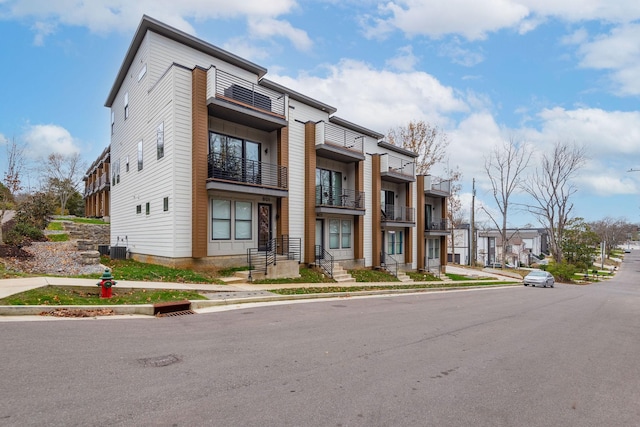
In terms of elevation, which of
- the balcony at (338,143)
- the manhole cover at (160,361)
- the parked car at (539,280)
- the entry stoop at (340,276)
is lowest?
the parked car at (539,280)

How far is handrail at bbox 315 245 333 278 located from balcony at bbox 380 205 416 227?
545cm

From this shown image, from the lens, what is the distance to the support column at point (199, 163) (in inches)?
599

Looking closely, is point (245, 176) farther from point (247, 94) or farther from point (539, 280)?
point (539, 280)

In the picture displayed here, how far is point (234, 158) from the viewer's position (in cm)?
Result: 1738

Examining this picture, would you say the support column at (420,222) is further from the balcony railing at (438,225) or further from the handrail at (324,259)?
the handrail at (324,259)

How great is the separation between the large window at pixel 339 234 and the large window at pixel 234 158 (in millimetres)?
6332

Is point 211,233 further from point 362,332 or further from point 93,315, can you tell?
point 362,332

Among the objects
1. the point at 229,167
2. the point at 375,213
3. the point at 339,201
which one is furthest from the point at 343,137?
the point at 229,167

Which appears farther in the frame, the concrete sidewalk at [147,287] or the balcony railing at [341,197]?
the balcony railing at [341,197]

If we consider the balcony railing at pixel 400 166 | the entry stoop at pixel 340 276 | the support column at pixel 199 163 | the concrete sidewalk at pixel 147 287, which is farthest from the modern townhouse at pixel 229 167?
the concrete sidewalk at pixel 147 287

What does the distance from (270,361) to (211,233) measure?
37.4 feet

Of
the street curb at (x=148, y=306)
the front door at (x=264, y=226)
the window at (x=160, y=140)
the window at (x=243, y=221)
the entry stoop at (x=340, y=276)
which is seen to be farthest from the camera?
the entry stoop at (x=340, y=276)

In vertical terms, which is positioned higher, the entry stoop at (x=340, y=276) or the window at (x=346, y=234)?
the window at (x=346, y=234)

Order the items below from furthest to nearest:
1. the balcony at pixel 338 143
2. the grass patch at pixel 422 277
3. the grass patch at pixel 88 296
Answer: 1. the grass patch at pixel 422 277
2. the balcony at pixel 338 143
3. the grass patch at pixel 88 296
